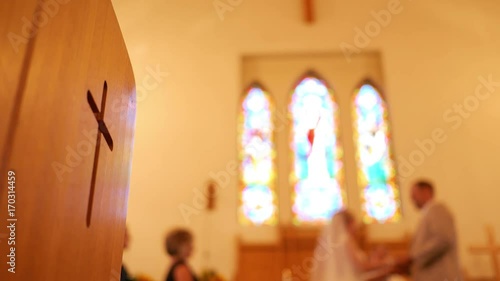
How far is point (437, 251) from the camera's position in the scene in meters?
3.76

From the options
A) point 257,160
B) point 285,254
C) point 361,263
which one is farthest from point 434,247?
point 257,160

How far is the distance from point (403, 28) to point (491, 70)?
1583 millimetres

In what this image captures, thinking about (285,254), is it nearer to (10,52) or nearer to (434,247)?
(434,247)

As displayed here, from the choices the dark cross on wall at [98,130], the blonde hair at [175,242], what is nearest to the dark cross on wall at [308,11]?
the blonde hair at [175,242]

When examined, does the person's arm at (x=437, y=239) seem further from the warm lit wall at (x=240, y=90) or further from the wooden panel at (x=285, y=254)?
the warm lit wall at (x=240, y=90)

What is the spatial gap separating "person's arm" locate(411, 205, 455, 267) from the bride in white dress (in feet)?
1.01

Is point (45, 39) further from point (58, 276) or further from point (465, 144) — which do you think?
point (465, 144)

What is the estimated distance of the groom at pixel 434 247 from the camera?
3.77 metres

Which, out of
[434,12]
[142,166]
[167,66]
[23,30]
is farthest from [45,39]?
[434,12]

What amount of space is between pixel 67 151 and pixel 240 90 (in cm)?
795

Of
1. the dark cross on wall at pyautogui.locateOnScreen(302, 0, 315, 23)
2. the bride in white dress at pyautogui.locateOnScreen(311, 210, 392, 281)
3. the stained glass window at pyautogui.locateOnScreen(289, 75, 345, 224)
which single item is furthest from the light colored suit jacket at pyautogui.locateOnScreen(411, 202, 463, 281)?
the dark cross on wall at pyautogui.locateOnScreen(302, 0, 315, 23)

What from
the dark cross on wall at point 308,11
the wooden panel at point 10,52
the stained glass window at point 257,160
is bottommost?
the wooden panel at point 10,52

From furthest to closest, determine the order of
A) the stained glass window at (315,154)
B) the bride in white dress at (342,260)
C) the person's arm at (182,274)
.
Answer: the stained glass window at (315,154)
the bride in white dress at (342,260)
the person's arm at (182,274)

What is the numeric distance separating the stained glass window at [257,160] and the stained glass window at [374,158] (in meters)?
1.47
